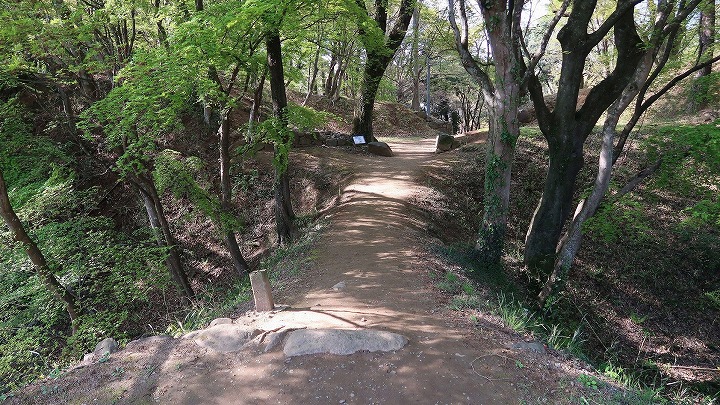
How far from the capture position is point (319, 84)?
106ft

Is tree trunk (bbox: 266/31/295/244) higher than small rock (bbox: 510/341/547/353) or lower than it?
higher

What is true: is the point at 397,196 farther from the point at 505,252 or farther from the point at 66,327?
the point at 66,327

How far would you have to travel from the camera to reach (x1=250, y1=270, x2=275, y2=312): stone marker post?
17.6 ft

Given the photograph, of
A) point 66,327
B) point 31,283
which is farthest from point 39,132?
point 31,283

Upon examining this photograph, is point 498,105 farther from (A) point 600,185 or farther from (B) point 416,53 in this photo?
(B) point 416,53

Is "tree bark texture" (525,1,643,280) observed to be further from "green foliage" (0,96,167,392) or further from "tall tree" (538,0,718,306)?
"green foliage" (0,96,167,392)

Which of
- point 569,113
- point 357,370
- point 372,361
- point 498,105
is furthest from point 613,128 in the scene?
point 357,370

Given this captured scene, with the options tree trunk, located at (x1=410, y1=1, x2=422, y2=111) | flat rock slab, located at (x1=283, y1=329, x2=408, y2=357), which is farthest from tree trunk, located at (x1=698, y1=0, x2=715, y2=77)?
tree trunk, located at (x1=410, y1=1, x2=422, y2=111)

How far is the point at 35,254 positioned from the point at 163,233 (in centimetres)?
295

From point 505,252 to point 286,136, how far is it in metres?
6.31

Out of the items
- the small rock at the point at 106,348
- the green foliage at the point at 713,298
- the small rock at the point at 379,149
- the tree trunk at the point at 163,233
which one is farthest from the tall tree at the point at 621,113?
the tree trunk at the point at 163,233

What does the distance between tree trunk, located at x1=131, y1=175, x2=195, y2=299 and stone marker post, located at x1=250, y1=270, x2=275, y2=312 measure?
5.35 metres

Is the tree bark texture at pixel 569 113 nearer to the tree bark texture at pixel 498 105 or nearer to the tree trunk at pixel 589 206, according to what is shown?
the tree trunk at pixel 589 206

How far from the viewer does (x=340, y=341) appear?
4.37 meters
